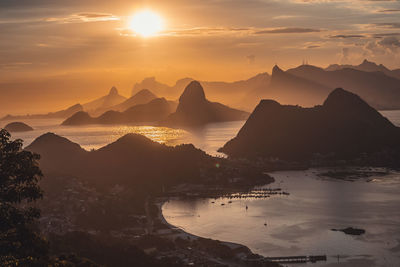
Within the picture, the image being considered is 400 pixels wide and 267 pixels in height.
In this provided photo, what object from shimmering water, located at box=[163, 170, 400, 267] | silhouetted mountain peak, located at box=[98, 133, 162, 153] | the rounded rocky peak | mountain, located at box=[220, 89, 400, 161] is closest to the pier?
shimmering water, located at box=[163, 170, 400, 267]

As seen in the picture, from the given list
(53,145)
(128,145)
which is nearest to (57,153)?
(53,145)

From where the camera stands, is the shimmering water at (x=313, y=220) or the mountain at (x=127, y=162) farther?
the mountain at (x=127, y=162)

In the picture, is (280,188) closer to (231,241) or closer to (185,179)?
(185,179)

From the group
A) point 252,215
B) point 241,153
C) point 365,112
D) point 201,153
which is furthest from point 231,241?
point 365,112

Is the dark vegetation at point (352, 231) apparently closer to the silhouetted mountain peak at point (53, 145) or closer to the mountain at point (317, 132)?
the mountain at point (317, 132)

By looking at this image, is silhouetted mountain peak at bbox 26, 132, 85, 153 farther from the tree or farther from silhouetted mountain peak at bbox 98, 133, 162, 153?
the tree

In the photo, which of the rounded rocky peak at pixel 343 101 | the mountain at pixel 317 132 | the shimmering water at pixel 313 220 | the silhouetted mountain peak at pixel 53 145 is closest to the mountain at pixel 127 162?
the silhouetted mountain peak at pixel 53 145
